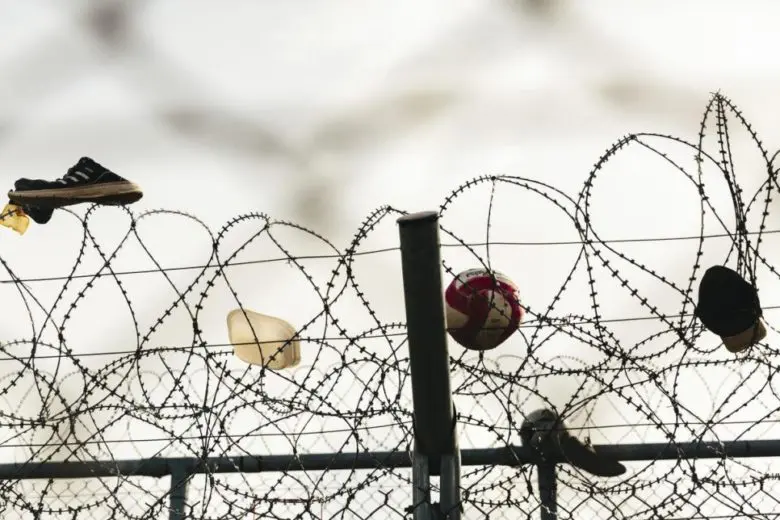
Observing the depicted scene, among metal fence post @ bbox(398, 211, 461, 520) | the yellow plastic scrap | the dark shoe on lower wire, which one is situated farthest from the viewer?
the yellow plastic scrap

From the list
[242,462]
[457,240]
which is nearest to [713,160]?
[457,240]

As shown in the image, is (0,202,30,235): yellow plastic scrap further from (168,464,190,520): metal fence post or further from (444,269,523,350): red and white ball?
(444,269,523,350): red and white ball

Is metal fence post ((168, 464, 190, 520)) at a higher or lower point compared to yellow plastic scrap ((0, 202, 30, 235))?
lower

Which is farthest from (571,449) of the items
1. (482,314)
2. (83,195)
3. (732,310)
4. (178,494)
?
(83,195)

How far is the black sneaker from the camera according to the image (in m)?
5.19

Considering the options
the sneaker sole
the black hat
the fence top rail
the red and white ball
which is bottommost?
the fence top rail

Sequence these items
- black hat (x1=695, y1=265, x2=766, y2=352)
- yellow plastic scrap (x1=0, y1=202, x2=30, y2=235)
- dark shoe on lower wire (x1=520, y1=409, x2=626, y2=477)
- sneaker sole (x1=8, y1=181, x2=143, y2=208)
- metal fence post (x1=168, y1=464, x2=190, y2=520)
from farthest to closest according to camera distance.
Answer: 1. yellow plastic scrap (x1=0, y1=202, x2=30, y2=235)
2. sneaker sole (x1=8, y1=181, x2=143, y2=208)
3. metal fence post (x1=168, y1=464, x2=190, y2=520)
4. dark shoe on lower wire (x1=520, y1=409, x2=626, y2=477)
5. black hat (x1=695, y1=265, x2=766, y2=352)

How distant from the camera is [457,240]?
14.1 ft

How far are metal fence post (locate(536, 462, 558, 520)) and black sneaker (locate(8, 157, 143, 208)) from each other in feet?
7.06

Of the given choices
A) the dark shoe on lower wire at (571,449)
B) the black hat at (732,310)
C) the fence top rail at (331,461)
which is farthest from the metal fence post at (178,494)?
the black hat at (732,310)

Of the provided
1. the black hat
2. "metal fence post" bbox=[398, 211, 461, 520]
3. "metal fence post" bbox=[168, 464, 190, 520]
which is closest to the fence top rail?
"metal fence post" bbox=[168, 464, 190, 520]

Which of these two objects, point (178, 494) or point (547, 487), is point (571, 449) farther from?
point (178, 494)

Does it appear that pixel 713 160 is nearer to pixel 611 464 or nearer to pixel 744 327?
pixel 744 327

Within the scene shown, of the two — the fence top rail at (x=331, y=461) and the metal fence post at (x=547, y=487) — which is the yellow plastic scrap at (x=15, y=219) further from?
the metal fence post at (x=547, y=487)
